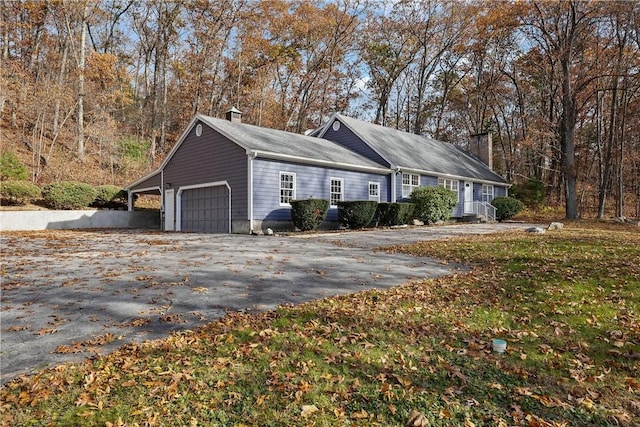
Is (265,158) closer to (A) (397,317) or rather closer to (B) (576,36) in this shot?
(A) (397,317)

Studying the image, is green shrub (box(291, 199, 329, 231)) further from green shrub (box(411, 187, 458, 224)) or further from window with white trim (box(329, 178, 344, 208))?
green shrub (box(411, 187, 458, 224))

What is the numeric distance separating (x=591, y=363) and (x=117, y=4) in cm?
3697

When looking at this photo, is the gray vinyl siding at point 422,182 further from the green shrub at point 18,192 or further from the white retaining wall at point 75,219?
the green shrub at point 18,192

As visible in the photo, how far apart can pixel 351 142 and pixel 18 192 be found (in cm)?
1657

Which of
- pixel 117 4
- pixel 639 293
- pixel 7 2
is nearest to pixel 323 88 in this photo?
pixel 117 4

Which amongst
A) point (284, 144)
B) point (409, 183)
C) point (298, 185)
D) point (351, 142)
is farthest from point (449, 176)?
point (284, 144)

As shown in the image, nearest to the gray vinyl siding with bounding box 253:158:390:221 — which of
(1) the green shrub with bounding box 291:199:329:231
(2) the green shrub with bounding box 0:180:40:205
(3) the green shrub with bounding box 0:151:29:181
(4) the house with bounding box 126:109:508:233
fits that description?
(4) the house with bounding box 126:109:508:233

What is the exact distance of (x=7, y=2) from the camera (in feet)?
85.2

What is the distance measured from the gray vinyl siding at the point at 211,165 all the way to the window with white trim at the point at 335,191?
170 inches

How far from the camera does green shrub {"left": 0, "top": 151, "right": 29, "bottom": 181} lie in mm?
19000

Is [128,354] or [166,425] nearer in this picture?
[166,425]

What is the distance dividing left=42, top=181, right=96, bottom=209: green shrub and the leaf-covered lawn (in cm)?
1884

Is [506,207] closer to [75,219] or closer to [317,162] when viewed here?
[317,162]

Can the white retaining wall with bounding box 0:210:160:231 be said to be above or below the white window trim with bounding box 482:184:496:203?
below
